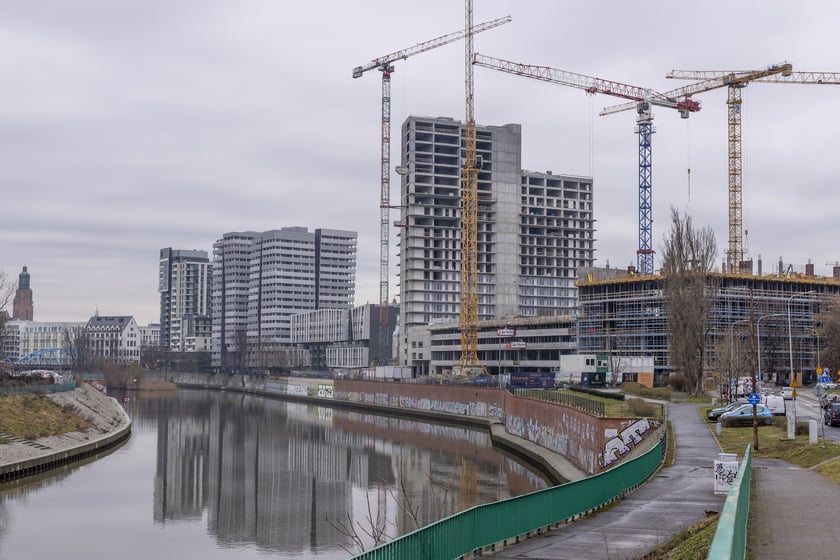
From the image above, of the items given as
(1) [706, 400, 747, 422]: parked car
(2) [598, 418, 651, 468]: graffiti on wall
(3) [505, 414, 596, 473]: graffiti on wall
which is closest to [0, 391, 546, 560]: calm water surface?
(3) [505, 414, 596, 473]: graffiti on wall

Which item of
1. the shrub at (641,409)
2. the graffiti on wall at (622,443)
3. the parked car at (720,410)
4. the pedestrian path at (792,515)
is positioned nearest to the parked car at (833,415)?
the parked car at (720,410)

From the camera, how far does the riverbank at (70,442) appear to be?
65625 mm

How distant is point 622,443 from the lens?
5169cm

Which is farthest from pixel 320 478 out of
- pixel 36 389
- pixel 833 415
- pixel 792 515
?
pixel 792 515

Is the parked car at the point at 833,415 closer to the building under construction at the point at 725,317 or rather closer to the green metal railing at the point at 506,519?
the green metal railing at the point at 506,519

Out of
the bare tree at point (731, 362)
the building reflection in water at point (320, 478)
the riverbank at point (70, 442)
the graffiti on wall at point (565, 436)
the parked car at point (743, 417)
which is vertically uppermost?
the bare tree at point (731, 362)

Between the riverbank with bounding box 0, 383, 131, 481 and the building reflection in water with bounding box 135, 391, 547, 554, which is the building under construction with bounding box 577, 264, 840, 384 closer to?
the building reflection in water with bounding box 135, 391, 547, 554

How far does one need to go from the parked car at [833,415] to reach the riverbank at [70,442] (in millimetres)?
57666

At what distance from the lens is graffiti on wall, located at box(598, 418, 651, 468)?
5128 cm

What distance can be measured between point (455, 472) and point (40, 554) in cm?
3497

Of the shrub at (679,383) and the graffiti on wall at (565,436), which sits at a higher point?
the shrub at (679,383)

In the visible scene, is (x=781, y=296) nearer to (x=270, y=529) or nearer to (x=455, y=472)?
(x=455, y=472)

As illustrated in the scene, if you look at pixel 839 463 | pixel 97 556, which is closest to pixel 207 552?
pixel 97 556

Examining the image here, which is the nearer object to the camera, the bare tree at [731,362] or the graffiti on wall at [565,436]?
the graffiti on wall at [565,436]
